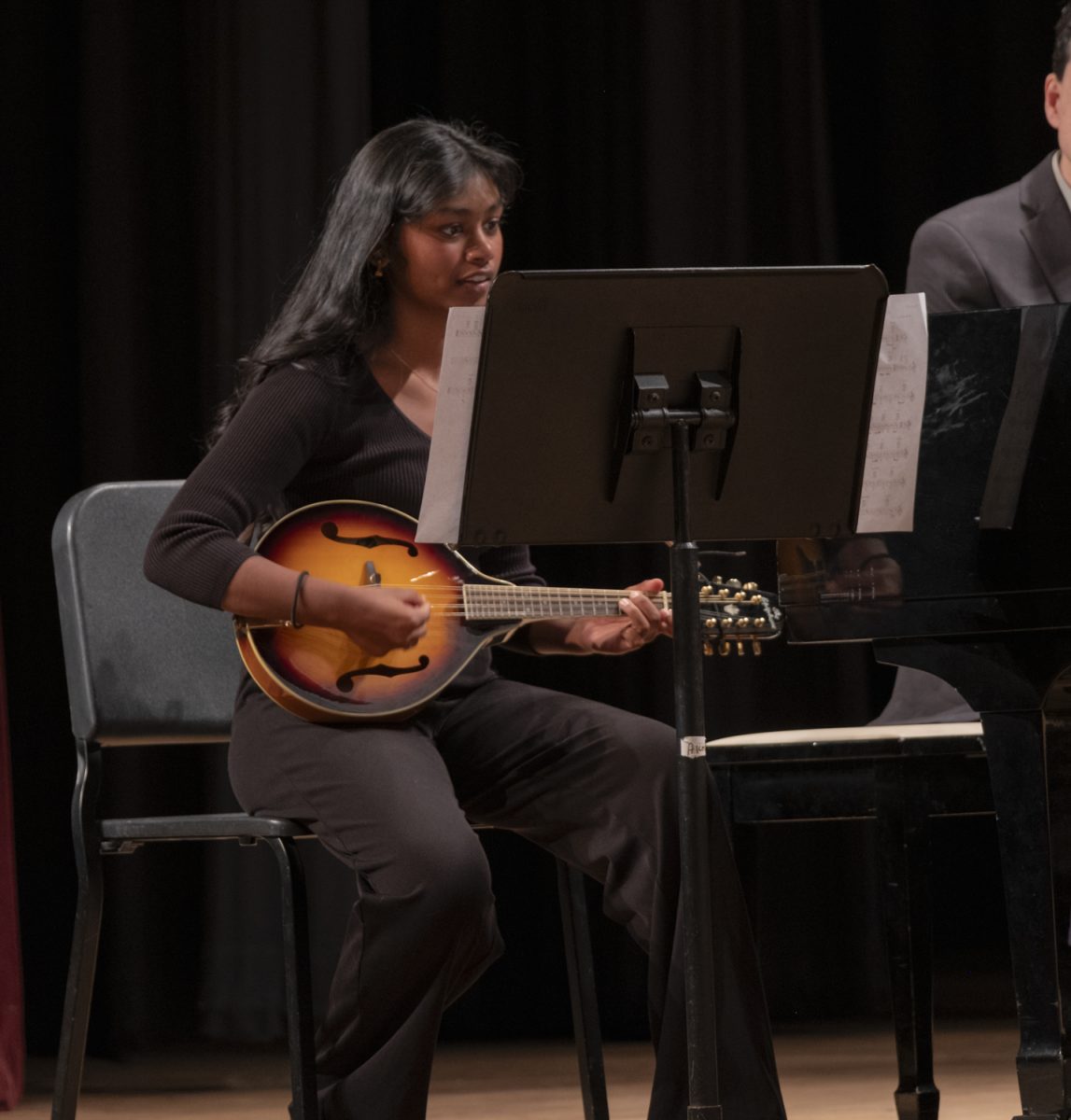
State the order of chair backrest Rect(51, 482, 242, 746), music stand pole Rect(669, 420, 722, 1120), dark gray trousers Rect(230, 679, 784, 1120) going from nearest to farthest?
music stand pole Rect(669, 420, 722, 1120) < dark gray trousers Rect(230, 679, 784, 1120) < chair backrest Rect(51, 482, 242, 746)

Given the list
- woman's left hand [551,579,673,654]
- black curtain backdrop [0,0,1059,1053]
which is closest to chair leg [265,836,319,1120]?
woman's left hand [551,579,673,654]

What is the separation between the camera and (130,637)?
8.75ft

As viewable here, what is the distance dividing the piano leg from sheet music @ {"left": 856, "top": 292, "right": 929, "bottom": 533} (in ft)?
0.93

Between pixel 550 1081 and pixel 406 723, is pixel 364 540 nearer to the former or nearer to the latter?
A: pixel 406 723

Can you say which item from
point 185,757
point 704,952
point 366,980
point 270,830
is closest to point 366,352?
point 270,830

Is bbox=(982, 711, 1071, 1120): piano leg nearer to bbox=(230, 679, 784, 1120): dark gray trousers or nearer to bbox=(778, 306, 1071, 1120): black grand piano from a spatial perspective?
bbox=(778, 306, 1071, 1120): black grand piano

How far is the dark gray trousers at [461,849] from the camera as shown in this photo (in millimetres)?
2287

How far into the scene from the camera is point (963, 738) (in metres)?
2.48

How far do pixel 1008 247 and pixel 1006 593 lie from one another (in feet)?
2.64

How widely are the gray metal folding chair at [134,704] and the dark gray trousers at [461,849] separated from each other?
3.4 inches

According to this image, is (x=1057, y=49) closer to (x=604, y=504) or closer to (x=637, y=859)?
(x=604, y=504)

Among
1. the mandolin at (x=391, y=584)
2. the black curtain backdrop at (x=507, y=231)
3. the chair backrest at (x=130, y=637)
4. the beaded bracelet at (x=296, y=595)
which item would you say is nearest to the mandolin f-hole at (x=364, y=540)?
the mandolin at (x=391, y=584)

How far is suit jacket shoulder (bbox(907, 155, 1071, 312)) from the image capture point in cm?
269

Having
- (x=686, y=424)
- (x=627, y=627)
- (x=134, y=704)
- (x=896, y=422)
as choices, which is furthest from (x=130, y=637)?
(x=896, y=422)
